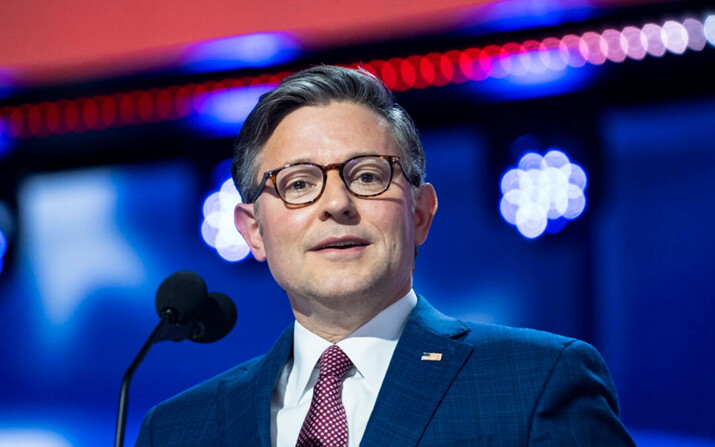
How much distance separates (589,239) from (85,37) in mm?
2182

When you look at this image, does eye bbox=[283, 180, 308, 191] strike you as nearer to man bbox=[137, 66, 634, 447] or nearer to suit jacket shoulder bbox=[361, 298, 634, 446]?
man bbox=[137, 66, 634, 447]

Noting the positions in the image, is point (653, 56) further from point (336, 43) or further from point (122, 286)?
point (122, 286)

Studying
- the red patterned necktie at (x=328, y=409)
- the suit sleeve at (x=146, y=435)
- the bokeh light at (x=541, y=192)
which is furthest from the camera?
the bokeh light at (x=541, y=192)

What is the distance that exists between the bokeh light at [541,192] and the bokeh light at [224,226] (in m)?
1.25

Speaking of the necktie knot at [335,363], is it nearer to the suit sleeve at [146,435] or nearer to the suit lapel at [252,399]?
the suit lapel at [252,399]

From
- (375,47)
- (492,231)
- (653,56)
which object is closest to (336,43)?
(375,47)

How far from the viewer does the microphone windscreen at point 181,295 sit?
1579mm

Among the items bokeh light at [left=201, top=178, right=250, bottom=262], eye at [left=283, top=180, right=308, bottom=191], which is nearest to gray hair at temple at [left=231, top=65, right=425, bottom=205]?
eye at [left=283, top=180, right=308, bottom=191]

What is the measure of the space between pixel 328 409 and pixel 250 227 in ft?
1.58

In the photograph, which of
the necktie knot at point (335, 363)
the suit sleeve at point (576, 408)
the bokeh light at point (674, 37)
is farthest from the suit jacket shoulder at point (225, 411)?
the bokeh light at point (674, 37)

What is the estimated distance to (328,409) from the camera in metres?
1.57

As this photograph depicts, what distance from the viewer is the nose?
1.56m

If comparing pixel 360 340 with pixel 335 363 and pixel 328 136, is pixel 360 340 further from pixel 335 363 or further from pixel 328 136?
pixel 328 136

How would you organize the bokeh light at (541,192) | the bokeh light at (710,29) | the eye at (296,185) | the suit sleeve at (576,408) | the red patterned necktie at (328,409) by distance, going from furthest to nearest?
the bokeh light at (541,192) → the bokeh light at (710,29) → the eye at (296,185) → the red patterned necktie at (328,409) → the suit sleeve at (576,408)
